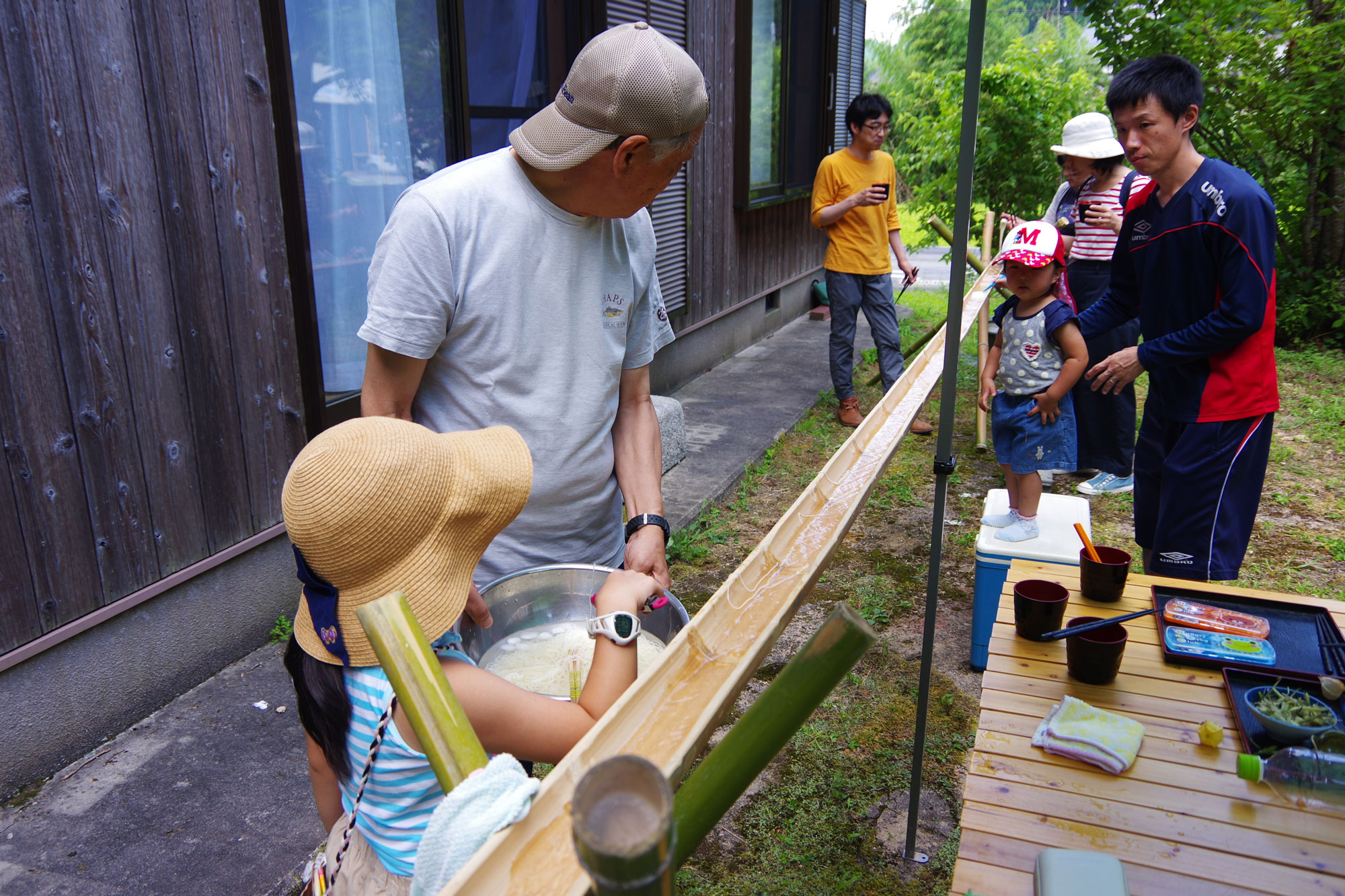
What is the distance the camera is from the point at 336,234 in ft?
11.7

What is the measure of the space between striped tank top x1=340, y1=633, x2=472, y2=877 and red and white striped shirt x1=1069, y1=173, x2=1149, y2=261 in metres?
4.45

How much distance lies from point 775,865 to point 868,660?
3.76 ft

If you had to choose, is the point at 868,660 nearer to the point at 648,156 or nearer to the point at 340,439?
the point at 648,156

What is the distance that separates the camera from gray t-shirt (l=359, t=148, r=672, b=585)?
61.6 inches

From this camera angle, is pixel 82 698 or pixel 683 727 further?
pixel 82 698

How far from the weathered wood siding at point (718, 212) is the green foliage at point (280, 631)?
12.7 ft

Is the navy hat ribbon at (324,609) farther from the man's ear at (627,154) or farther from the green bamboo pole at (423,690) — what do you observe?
the man's ear at (627,154)

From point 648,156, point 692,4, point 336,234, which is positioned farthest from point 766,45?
point 648,156

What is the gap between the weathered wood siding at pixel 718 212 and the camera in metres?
6.61

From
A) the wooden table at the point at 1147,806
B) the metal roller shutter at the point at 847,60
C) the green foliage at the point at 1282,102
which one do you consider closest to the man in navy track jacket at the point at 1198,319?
the wooden table at the point at 1147,806

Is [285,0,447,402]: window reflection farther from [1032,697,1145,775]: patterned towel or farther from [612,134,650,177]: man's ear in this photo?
[1032,697,1145,775]: patterned towel

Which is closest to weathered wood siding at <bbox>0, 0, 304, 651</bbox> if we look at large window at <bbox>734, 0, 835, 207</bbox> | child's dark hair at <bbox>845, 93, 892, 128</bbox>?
child's dark hair at <bbox>845, 93, 892, 128</bbox>

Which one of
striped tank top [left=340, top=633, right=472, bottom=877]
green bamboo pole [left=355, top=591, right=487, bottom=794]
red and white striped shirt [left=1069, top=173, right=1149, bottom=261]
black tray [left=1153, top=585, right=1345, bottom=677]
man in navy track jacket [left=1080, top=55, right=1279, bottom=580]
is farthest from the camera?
red and white striped shirt [left=1069, top=173, right=1149, bottom=261]

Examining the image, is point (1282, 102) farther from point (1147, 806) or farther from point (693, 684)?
point (693, 684)
